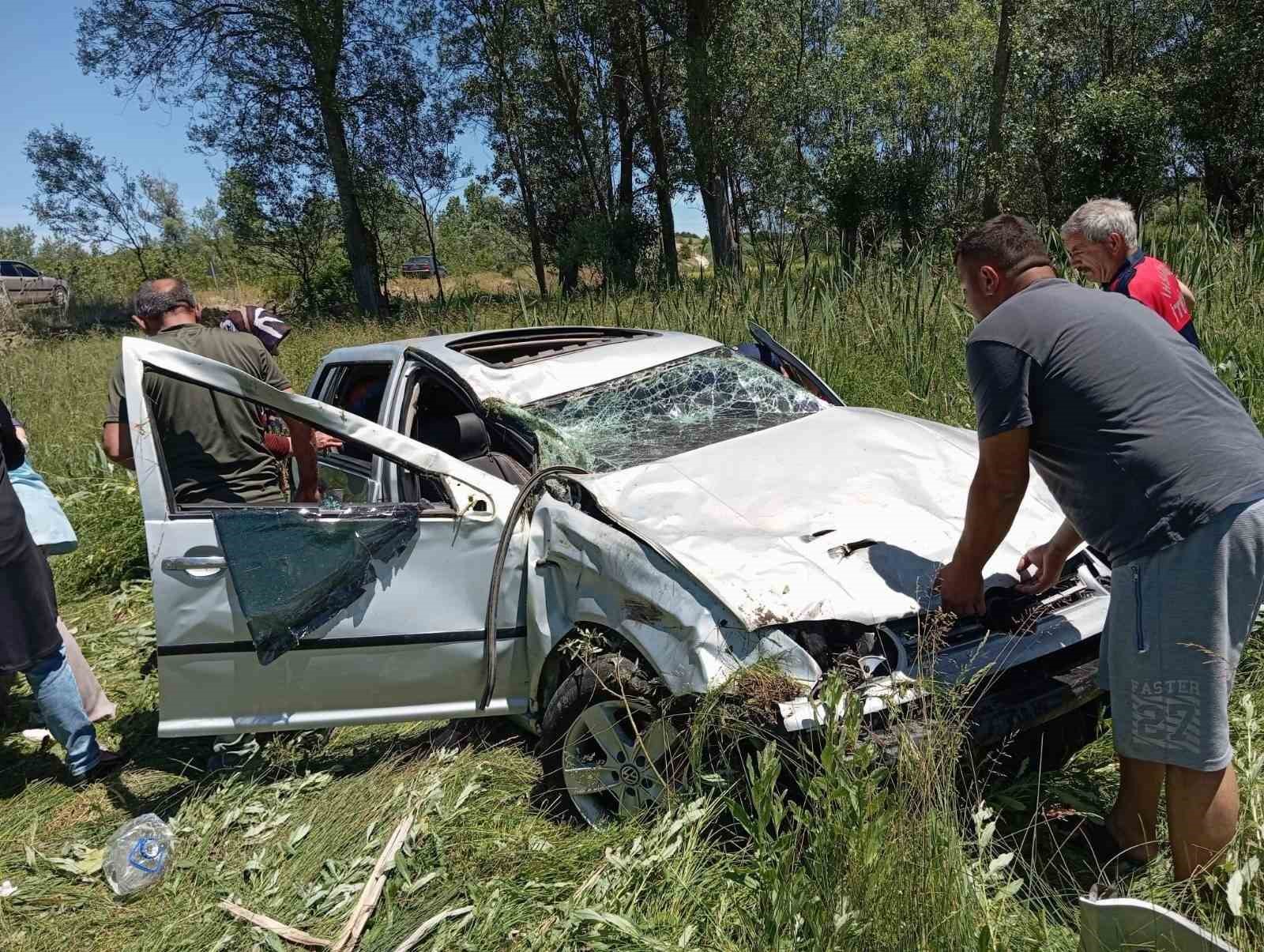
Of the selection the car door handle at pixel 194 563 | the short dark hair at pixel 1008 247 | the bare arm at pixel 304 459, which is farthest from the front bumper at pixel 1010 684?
the bare arm at pixel 304 459

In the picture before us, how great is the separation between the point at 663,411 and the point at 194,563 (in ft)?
6.48

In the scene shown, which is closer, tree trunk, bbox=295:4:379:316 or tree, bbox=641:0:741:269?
tree, bbox=641:0:741:269

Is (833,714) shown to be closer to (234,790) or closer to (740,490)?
(740,490)

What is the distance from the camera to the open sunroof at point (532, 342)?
13.7ft

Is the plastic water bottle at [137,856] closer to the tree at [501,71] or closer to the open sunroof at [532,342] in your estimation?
the open sunroof at [532,342]

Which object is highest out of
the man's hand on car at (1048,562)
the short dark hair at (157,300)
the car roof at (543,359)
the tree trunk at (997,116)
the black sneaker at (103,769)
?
the tree trunk at (997,116)

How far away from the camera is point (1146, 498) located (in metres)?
2.07

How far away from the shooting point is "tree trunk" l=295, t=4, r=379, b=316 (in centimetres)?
1811

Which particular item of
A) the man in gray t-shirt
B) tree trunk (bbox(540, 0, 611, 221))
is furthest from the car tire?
tree trunk (bbox(540, 0, 611, 221))

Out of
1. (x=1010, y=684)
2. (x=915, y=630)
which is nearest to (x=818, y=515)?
(x=915, y=630)

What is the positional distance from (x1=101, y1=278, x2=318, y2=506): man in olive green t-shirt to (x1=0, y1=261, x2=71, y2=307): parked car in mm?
23188

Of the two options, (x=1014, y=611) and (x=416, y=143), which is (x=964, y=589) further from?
(x=416, y=143)

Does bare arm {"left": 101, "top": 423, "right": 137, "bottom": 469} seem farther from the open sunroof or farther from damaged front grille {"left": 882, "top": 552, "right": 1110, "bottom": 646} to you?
damaged front grille {"left": 882, "top": 552, "right": 1110, "bottom": 646}

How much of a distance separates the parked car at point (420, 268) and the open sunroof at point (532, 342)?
23474mm
